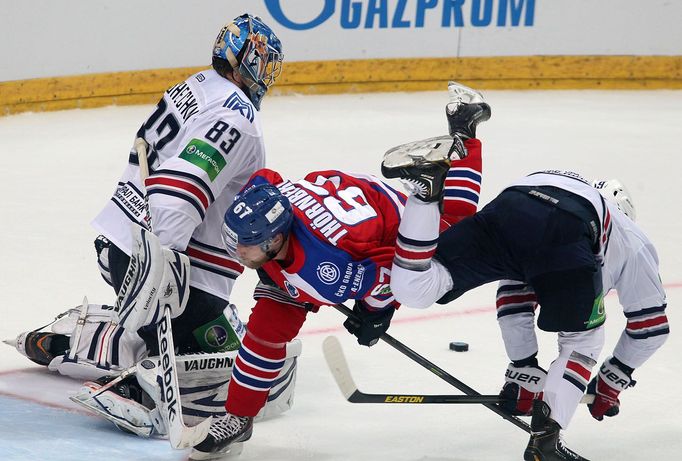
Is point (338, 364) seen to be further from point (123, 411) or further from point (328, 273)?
point (123, 411)

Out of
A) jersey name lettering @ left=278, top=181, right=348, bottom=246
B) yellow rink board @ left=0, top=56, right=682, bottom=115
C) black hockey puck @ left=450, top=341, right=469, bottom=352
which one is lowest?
yellow rink board @ left=0, top=56, right=682, bottom=115

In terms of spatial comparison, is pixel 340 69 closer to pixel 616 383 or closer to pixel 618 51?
pixel 618 51

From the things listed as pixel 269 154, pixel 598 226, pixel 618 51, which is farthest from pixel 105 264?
pixel 618 51

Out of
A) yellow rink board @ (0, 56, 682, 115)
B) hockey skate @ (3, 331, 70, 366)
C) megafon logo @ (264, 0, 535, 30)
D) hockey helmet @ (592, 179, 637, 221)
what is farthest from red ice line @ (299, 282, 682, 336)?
megafon logo @ (264, 0, 535, 30)

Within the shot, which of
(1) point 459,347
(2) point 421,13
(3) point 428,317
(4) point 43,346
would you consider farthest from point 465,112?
(2) point 421,13

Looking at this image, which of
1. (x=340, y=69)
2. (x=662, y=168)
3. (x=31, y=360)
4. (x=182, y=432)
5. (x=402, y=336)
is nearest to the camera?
(x=182, y=432)

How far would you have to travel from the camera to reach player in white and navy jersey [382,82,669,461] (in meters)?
2.76

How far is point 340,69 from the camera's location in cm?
819

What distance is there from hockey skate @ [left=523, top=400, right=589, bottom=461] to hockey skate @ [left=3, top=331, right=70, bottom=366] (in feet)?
5.02

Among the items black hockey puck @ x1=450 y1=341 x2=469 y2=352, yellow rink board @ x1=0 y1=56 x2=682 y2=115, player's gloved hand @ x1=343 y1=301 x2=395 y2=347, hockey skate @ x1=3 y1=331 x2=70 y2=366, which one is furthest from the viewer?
yellow rink board @ x1=0 y1=56 x2=682 y2=115

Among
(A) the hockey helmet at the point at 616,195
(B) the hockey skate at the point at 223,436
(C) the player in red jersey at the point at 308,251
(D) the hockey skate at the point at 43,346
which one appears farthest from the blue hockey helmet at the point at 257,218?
(D) the hockey skate at the point at 43,346

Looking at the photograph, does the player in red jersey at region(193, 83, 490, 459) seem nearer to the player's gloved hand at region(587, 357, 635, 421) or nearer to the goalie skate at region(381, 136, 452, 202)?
the goalie skate at region(381, 136, 452, 202)

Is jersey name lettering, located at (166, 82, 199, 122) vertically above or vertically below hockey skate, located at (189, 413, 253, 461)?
above

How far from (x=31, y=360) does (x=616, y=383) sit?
1818mm
